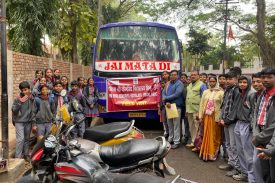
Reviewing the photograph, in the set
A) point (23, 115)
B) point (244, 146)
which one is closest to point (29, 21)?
point (23, 115)

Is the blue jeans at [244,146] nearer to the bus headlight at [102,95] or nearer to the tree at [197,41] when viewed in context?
the bus headlight at [102,95]

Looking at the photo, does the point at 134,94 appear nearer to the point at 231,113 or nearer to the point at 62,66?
the point at 231,113

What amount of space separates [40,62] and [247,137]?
7.51 metres

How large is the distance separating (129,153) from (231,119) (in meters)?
2.35

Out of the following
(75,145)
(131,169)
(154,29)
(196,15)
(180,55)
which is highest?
(196,15)

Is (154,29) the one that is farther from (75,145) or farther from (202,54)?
(202,54)

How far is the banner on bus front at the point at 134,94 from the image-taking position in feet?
27.5

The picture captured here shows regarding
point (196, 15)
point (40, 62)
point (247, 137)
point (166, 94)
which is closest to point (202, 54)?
point (196, 15)

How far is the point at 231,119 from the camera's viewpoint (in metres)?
5.13

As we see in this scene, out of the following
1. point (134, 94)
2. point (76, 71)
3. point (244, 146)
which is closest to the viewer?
point (244, 146)

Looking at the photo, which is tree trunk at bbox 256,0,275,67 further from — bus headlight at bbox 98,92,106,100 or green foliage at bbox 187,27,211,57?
green foliage at bbox 187,27,211,57

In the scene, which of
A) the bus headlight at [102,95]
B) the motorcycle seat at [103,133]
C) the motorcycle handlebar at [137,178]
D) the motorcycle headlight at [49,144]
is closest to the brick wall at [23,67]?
the bus headlight at [102,95]

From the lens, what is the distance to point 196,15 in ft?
80.8

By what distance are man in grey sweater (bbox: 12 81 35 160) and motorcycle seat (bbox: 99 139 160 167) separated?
8.09ft
